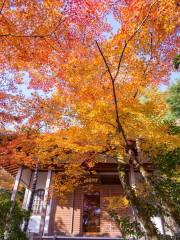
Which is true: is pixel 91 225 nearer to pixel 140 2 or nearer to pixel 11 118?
pixel 11 118

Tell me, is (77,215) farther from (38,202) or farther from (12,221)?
(12,221)

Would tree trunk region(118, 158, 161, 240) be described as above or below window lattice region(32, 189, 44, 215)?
below

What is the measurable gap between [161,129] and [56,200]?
8.58 metres

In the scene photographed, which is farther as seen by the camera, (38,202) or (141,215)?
(38,202)

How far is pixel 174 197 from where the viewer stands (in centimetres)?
758

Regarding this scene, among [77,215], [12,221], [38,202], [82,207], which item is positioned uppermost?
[38,202]

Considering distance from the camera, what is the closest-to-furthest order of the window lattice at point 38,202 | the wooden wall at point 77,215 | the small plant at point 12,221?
the small plant at point 12,221 < the wooden wall at point 77,215 < the window lattice at point 38,202

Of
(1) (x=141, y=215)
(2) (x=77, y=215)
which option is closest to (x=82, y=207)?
(2) (x=77, y=215)

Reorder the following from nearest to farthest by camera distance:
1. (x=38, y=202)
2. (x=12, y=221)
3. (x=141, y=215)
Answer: (x=141, y=215) < (x=12, y=221) < (x=38, y=202)

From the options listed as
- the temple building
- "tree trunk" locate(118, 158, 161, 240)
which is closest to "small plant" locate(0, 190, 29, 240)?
the temple building

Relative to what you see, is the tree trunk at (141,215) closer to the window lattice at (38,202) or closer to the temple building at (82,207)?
the temple building at (82,207)

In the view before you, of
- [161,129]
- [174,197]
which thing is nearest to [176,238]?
[174,197]

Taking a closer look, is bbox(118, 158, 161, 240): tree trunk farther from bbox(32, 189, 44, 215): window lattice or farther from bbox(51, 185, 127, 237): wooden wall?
bbox(32, 189, 44, 215): window lattice

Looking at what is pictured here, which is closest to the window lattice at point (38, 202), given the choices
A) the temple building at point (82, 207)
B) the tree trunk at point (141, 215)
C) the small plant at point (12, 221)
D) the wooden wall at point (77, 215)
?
the temple building at point (82, 207)
